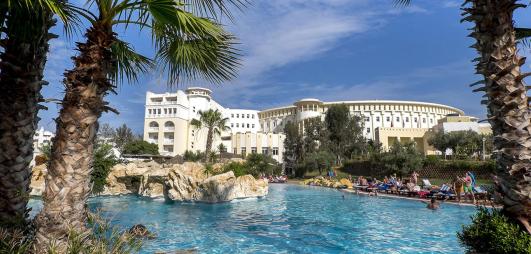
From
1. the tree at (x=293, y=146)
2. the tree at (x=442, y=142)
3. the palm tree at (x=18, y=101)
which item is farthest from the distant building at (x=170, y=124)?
the palm tree at (x=18, y=101)

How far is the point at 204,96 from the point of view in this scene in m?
85.2

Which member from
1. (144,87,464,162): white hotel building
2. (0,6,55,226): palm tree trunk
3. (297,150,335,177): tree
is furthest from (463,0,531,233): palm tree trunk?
(144,87,464,162): white hotel building

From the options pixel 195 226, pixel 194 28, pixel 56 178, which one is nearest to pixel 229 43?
pixel 194 28

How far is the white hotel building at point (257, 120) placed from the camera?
243 ft

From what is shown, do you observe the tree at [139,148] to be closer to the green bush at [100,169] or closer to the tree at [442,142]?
the green bush at [100,169]

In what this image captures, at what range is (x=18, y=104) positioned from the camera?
3.95 m

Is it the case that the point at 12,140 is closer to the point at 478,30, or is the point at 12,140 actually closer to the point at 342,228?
the point at 478,30

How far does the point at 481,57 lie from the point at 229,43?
3.70m

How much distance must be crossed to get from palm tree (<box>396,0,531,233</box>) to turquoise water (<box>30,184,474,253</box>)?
5398mm

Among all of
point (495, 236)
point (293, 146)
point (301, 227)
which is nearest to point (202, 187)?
point (301, 227)

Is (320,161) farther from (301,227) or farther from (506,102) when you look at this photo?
(506,102)

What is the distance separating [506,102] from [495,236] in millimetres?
1805

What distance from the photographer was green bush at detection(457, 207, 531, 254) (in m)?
A: 4.19

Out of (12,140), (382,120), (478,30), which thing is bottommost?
(12,140)
